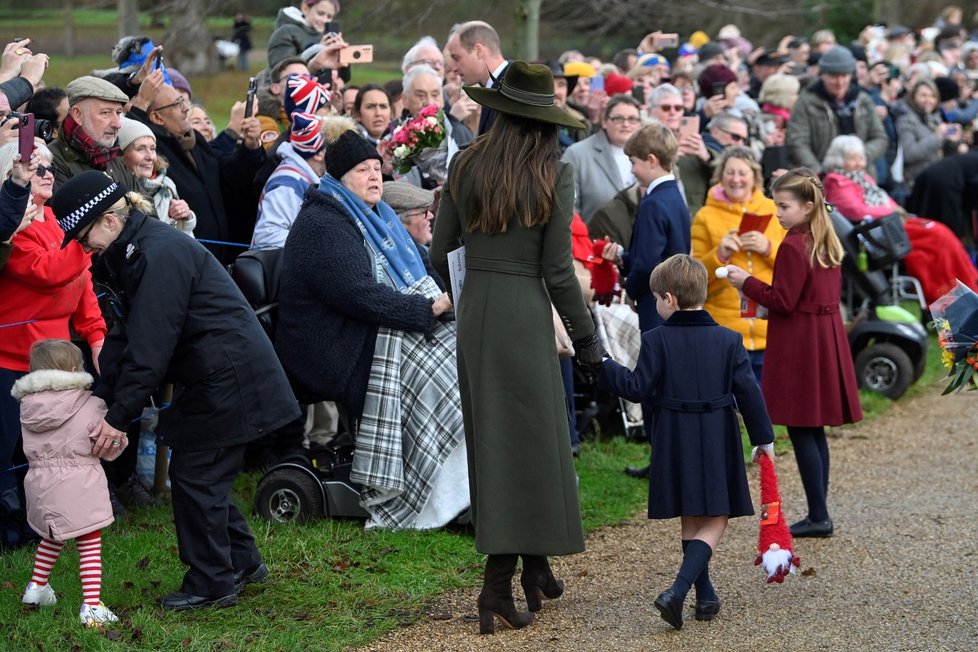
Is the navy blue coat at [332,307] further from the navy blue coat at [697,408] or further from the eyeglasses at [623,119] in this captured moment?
the eyeglasses at [623,119]

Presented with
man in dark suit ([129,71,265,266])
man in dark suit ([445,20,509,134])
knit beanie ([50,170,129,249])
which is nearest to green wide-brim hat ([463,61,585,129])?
man in dark suit ([445,20,509,134])

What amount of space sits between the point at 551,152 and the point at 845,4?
88.4 feet

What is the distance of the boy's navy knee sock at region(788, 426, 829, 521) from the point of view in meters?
6.85

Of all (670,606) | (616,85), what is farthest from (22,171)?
(616,85)

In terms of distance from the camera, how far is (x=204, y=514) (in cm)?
562

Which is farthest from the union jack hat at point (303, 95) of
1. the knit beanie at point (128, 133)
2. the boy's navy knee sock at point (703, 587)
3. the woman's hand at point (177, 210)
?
the boy's navy knee sock at point (703, 587)

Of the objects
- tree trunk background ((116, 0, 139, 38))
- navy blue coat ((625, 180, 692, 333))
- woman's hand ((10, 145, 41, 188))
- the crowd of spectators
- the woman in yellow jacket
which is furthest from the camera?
tree trunk background ((116, 0, 139, 38))

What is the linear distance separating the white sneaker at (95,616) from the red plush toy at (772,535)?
2717mm

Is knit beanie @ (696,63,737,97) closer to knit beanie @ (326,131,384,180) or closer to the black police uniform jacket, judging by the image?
knit beanie @ (326,131,384,180)

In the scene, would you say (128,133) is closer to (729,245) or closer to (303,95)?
(303,95)

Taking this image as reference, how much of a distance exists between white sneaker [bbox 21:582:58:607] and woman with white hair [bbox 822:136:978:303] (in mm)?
7374

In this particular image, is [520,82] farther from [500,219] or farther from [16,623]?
[16,623]

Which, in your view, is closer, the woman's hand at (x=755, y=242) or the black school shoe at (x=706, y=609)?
the black school shoe at (x=706, y=609)

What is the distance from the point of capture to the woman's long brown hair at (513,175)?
530 cm
